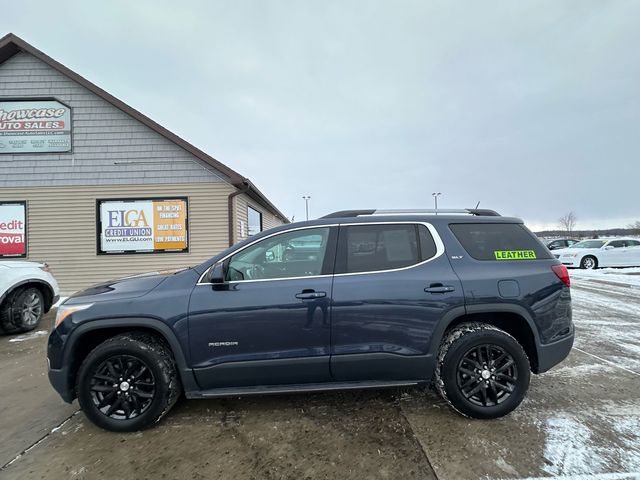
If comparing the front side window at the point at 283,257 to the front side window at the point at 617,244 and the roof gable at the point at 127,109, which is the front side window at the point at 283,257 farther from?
the front side window at the point at 617,244

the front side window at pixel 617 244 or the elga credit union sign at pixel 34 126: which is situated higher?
the elga credit union sign at pixel 34 126

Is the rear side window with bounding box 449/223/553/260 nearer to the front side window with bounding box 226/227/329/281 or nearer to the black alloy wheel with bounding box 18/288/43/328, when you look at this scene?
the front side window with bounding box 226/227/329/281

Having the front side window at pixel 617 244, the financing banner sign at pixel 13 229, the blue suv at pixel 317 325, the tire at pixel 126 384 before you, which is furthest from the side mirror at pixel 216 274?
the front side window at pixel 617 244

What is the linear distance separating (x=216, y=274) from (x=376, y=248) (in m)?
1.41

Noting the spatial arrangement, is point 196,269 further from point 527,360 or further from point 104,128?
point 104,128

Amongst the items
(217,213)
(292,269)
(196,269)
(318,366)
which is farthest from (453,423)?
(217,213)

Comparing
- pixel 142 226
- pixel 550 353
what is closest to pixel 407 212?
pixel 550 353

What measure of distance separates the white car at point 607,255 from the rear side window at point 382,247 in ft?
55.7

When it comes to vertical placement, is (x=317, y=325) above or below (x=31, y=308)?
above

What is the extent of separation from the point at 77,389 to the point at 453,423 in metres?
3.16

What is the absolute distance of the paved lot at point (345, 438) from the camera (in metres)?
2.30

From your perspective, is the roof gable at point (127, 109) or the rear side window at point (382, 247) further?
the roof gable at point (127, 109)

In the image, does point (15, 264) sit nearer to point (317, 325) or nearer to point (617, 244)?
point (317, 325)

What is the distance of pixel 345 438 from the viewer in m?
2.62
